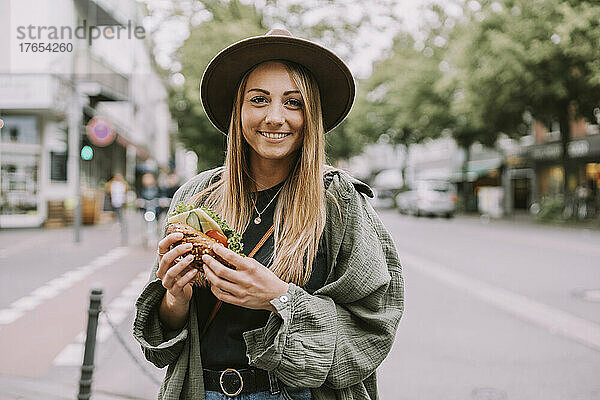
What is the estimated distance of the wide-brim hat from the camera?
1.71 m

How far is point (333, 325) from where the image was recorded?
1532 millimetres

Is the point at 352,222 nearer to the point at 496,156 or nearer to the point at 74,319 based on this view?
the point at 74,319

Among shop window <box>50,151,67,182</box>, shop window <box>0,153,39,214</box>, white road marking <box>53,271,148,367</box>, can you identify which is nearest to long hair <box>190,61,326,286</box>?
white road marking <box>53,271,148,367</box>

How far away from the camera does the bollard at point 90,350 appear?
390 centimetres

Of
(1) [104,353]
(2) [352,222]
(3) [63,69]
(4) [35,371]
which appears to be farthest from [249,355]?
(3) [63,69]

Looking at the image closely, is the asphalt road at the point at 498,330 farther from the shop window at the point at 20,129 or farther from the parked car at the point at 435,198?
the parked car at the point at 435,198

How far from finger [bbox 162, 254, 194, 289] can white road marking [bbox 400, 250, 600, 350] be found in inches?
220

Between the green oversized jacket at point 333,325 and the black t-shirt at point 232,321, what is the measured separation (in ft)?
0.09

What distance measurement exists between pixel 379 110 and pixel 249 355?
135ft

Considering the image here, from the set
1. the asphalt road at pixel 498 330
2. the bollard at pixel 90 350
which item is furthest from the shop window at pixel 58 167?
the bollard at pixel 90 350

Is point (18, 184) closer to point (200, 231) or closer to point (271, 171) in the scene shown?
point (271, 171)

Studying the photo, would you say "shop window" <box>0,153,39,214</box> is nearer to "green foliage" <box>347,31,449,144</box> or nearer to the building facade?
the building facade

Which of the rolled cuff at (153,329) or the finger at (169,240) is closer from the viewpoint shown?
the finger at (169,240)

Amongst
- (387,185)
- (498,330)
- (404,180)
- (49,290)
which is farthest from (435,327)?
(387,185)
